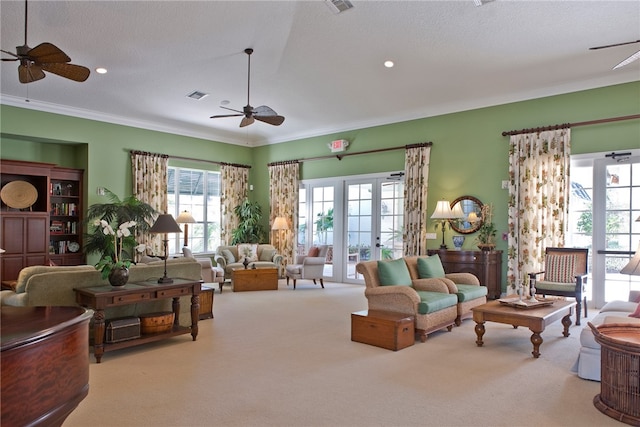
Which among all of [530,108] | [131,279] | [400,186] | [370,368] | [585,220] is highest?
[530,108]

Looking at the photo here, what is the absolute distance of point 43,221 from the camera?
801cm

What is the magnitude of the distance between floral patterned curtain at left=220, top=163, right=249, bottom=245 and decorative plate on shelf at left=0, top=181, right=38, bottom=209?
409 cm

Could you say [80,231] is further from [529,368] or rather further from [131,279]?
[529,368]

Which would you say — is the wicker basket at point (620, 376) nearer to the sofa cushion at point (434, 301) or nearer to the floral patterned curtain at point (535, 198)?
the sofa cushion at point (434, 301)

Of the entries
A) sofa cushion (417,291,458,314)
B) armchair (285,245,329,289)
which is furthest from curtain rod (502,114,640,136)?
armchair (285,245,329,289)

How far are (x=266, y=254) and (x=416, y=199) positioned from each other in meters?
3.56

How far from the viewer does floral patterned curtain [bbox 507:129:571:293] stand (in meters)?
6.89

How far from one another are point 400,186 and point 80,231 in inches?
258

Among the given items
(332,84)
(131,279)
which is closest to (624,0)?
(332,84)

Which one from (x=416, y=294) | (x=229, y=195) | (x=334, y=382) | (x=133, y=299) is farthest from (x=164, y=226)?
(x=229, y=195)

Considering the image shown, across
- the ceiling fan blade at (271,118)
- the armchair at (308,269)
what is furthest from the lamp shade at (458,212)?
the ceiling fan blade at (271,118)

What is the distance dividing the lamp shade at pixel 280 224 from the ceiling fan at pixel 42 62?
6.12 m

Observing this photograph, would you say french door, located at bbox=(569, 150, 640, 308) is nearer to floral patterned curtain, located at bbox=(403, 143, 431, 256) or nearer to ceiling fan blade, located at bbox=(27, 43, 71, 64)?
floral patterned curtain, located at bbox=(403, 143, 431, 256)

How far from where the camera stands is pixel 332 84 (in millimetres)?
7188
